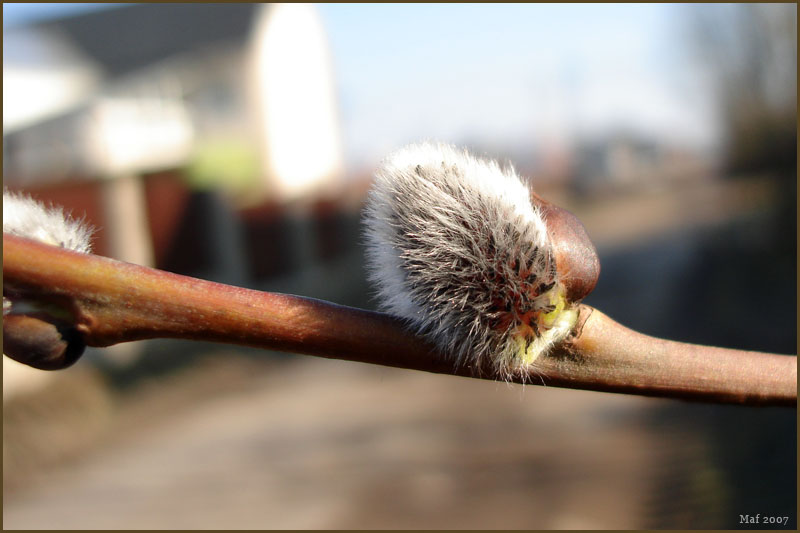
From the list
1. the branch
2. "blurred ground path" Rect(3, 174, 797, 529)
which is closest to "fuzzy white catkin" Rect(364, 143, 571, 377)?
the branch

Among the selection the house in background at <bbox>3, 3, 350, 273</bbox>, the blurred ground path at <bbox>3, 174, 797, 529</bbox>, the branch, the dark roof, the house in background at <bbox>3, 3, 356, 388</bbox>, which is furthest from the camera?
the dark roof

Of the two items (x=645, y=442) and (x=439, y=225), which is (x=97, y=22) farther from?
(x=439, y=225)

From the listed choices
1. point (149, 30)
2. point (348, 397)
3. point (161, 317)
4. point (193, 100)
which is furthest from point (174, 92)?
point (161, 317)

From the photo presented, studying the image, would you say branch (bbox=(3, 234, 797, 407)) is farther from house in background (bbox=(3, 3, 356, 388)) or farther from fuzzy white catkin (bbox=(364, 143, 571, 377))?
house in background (bbox=(3, 3, 356, 388))

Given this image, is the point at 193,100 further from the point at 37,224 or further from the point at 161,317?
the point at 161,317

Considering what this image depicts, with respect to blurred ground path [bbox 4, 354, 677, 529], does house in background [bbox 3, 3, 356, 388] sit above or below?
above
